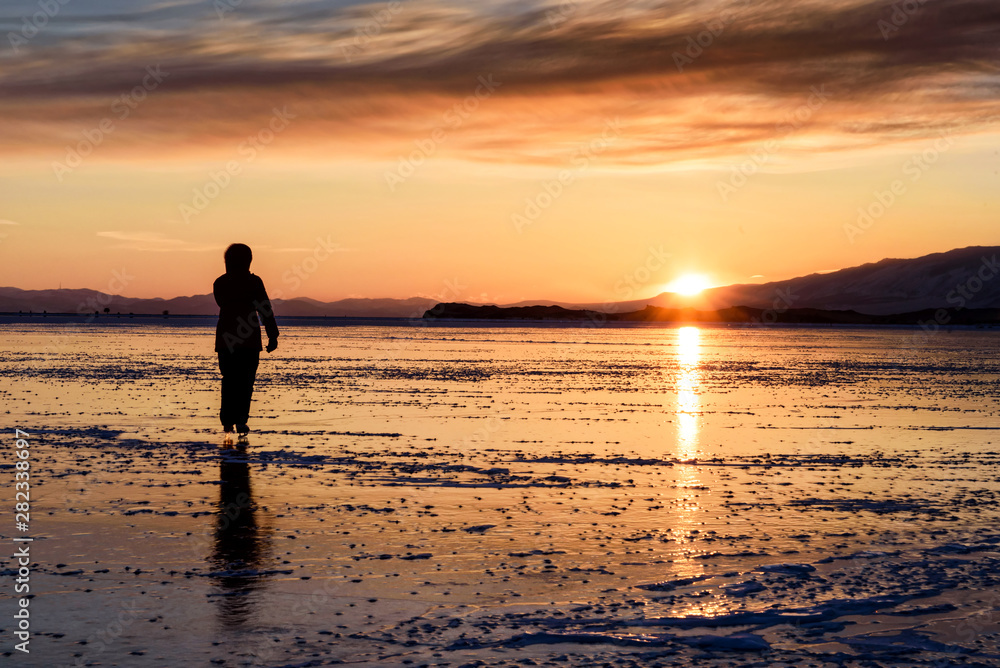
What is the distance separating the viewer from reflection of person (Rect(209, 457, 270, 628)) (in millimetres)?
6098

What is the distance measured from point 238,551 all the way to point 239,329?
693 centimetres

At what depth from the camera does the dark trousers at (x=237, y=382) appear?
45.5 ft

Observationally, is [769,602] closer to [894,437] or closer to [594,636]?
[594,636]

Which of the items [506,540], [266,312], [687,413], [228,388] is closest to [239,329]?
[266,312]

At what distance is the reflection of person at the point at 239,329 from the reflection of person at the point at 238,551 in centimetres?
343

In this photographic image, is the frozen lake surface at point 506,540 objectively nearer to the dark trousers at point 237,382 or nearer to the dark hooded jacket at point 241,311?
the dark trousers at point 237,382

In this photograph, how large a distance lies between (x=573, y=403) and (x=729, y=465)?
9.12 m

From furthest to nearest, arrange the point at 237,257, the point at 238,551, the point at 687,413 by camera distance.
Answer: the point at 687,413 → the point at 237,257 → the point at 238,551

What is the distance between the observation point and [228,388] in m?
14.1

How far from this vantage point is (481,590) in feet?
21.5

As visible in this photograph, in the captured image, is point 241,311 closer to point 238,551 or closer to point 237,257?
point 237,257

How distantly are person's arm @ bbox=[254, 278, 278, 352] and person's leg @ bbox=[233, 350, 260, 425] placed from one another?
11.3 inches

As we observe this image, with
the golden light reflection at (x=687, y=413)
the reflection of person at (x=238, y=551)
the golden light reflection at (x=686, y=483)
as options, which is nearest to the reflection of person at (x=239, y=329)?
the reflection of person at (x=238, y=551)

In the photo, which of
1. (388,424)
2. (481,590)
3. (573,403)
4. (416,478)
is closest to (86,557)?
(481,590)
